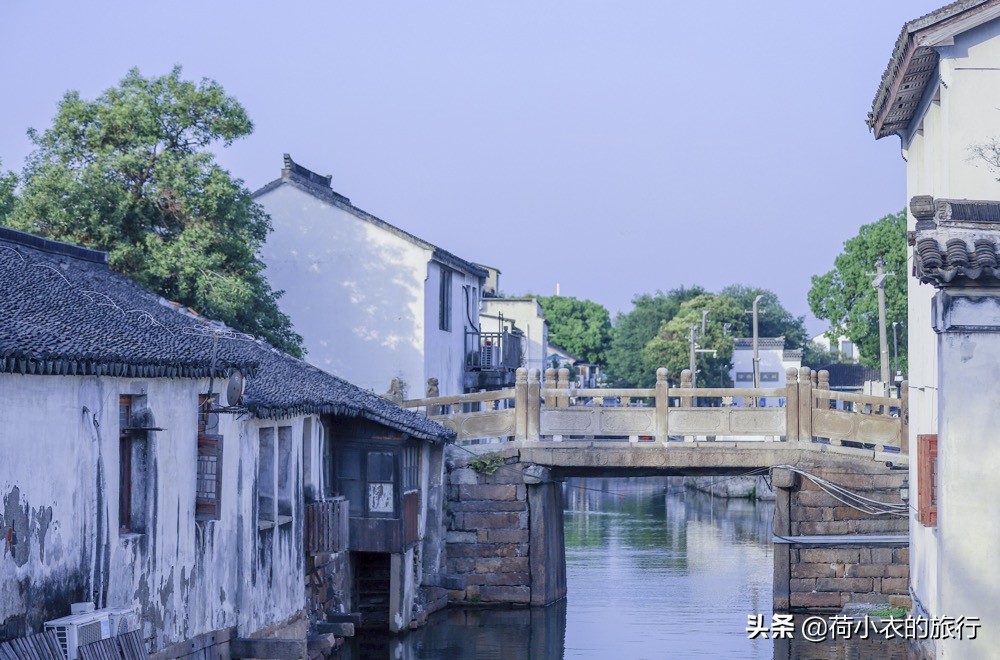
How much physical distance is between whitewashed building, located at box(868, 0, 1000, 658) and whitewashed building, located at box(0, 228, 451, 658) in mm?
7800

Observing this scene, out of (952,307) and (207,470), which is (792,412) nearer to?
(207,470)

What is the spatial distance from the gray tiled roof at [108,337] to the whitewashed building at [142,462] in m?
0.03

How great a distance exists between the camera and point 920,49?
655 inches

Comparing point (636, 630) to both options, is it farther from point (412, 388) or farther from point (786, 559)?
point (412, 388)

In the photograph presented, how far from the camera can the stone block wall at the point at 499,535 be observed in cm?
2795

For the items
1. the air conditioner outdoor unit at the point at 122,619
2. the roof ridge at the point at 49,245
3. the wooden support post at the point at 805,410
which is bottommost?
the air conditioner outdoor unit at the point at 122,619

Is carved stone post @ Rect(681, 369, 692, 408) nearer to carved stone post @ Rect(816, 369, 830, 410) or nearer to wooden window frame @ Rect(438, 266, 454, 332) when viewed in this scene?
carved stone post @ Rect(816, 369, 830, 410)

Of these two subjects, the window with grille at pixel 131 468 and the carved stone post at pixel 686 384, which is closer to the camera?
the window with grille at pixel 131 468

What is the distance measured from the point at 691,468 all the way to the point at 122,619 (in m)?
16.6

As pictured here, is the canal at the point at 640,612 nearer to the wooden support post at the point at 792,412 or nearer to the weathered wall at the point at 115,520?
the wooden support post at the point at 792,412

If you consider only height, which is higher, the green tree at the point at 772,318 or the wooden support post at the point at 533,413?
the green tree at the point at 772,318

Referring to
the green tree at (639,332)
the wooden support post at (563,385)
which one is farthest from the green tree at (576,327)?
the wooden support post at (563,385)

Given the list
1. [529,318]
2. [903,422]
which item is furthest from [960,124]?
[529,318]

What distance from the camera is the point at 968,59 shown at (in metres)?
16.7
